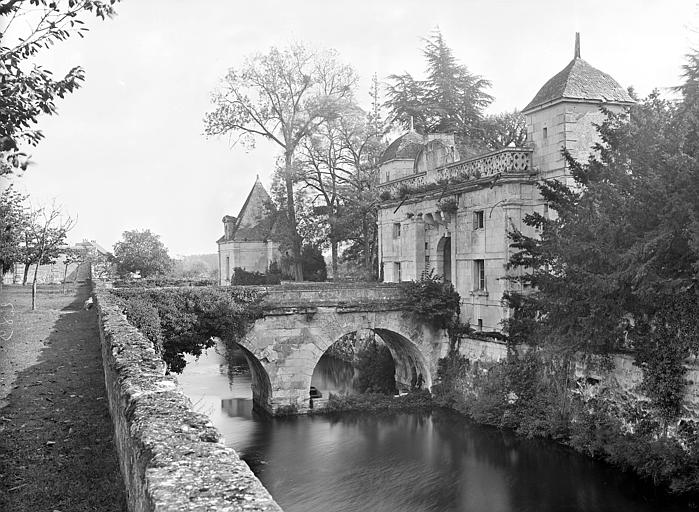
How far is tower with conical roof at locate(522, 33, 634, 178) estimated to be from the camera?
18.6 meters

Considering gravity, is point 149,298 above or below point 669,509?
above

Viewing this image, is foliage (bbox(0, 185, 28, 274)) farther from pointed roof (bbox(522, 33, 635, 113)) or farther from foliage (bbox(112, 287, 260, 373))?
pointed roof (bbox(522, 33, 635, 113))

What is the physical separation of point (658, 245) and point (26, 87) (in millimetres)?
11255

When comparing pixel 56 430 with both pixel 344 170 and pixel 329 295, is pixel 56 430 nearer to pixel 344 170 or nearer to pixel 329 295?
pixel 329 295

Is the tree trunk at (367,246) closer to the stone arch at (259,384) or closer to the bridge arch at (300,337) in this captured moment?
the bridge arch at (300,337)

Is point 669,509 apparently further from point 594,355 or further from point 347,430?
point 347,430

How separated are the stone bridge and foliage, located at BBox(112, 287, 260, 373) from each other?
615mm

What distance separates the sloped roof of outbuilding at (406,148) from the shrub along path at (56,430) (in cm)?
1611

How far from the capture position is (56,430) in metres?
7.79

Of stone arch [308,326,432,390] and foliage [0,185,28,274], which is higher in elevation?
foliage [0,185,28,274]

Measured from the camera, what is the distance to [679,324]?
533 inches

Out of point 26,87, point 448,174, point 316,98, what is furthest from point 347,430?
point 316,98

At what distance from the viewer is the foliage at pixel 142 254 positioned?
4559 centimetres

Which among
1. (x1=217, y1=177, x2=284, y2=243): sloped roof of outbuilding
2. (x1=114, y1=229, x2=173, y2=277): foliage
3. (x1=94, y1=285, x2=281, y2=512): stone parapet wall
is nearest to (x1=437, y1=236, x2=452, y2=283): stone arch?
(x1=94, y1=285, x2=281, y2=512): stone parapet wall
